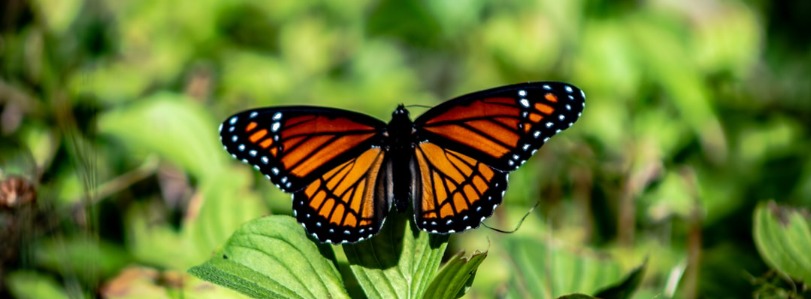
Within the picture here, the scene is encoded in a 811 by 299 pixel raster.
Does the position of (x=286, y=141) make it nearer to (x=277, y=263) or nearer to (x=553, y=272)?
(x=277, y=263)

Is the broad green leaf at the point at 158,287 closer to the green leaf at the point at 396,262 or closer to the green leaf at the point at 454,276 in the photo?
the green leaf at the point at 396,262

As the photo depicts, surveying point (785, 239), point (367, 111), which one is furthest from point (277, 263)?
point (367, 111)

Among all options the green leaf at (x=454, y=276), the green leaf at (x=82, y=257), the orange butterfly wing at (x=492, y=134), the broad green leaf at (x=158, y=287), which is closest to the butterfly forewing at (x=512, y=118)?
the orange butterfly wing at (x=492, y=134)

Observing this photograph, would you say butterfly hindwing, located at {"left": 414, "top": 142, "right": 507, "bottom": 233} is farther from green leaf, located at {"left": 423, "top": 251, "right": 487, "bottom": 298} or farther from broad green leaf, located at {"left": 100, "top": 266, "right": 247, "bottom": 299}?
broad green leaf, located at {"left": 100, "top": 266, "right": 247, "bottom": 299}

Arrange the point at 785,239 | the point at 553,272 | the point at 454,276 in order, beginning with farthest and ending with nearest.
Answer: the point at 553,272 → the point at 785,239 → the point at 454,276

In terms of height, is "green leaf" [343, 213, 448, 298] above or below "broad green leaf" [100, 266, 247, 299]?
below

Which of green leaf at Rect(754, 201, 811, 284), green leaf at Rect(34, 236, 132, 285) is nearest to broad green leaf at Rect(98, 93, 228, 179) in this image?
green leaf at Rect(34, 236, 132, 285)
